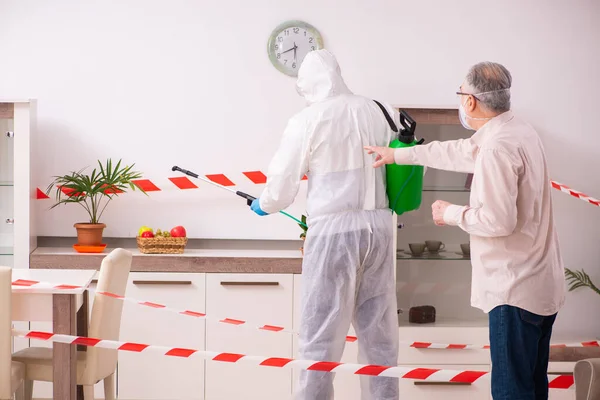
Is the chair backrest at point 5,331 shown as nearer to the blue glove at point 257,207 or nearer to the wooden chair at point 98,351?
the wooden chair at point 98,351

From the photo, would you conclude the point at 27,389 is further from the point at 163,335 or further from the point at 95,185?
the point at 95,185

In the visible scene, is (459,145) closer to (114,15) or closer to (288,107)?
(288,107)

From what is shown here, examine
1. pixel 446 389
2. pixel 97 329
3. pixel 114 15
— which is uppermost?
pixel 114 15

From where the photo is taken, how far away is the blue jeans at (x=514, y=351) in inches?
102

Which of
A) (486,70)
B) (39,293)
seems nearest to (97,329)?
(39,293)

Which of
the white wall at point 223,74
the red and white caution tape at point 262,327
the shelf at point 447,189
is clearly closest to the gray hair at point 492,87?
the red and white caution tape at point 262,327

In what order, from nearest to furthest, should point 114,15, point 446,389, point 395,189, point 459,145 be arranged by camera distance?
1. point 459,145
2. point 395,189
3. point 446,389
4. point 114,15

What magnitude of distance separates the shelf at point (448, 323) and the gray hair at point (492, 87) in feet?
6.87

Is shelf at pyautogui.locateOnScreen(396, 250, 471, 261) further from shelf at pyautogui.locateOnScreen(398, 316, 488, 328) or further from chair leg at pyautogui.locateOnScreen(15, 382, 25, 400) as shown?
chair leg at pyautogui.locateOnScreen(15, 382, 25, 400)

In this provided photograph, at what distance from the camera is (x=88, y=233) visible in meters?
4.62

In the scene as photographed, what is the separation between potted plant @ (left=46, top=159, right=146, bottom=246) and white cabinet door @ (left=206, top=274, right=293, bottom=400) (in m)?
0.74

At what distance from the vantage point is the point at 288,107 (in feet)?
16.3

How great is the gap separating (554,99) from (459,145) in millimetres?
2295

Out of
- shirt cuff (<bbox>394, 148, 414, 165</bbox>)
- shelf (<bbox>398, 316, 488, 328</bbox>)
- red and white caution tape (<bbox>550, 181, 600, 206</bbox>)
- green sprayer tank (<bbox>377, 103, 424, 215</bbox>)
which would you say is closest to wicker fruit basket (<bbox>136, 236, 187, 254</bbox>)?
shelf (<bbox>398, 316, 488, 328</bbox>)
